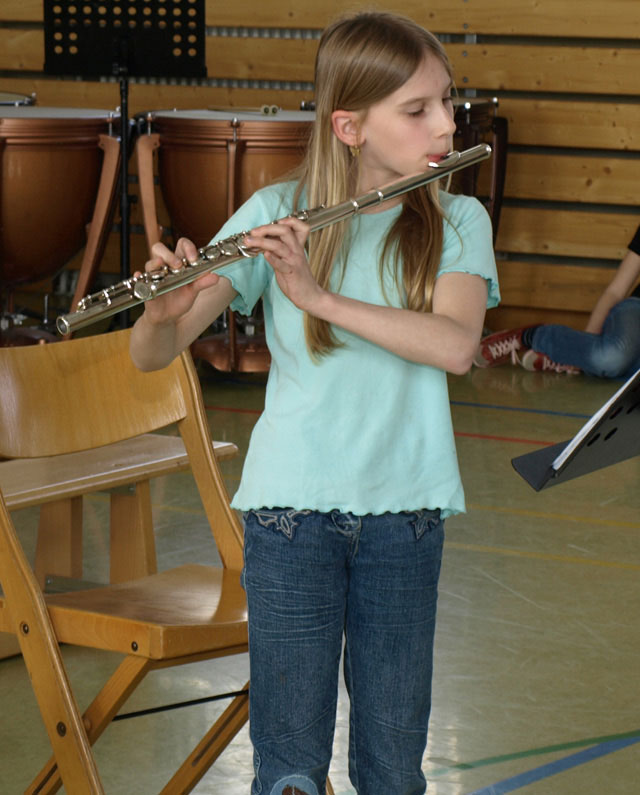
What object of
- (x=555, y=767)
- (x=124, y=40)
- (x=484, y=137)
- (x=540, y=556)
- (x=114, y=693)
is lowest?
(x=540, y=556)

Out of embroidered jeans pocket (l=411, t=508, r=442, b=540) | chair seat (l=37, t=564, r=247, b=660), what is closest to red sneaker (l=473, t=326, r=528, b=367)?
chair seat (l=37, t=564, r=247, b=660)

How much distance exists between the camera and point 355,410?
1360mm

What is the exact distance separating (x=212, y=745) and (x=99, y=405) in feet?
1.75

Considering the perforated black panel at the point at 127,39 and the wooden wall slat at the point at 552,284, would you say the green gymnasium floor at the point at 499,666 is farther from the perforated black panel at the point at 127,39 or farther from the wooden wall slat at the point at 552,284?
the wooden wall slat at the point at 552,284

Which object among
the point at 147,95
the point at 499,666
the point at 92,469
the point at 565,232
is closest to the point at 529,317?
the point at 565,232

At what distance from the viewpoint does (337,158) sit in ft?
4.66

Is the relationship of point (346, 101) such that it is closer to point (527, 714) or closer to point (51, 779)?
point (51, 779)

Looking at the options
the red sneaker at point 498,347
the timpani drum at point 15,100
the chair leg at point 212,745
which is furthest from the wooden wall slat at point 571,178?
the chair leg at point 212,745

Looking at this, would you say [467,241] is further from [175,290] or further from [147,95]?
[147,95]

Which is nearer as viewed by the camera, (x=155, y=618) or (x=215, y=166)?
(x=155, y=618)

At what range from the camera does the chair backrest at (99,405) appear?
1.80 meters

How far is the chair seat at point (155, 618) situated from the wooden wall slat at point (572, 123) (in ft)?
13.3

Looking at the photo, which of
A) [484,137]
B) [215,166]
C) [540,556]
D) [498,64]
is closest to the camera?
[540,556]

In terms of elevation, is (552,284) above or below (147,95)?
below
